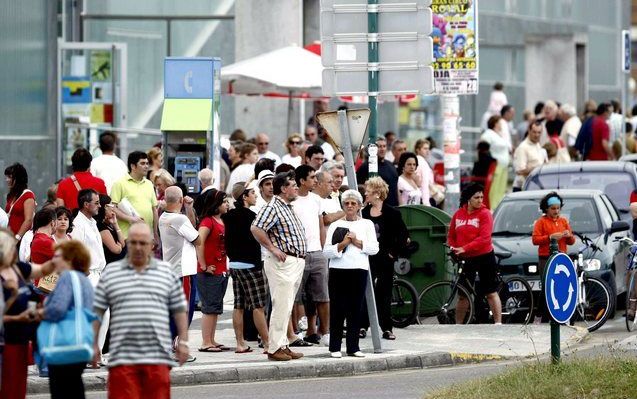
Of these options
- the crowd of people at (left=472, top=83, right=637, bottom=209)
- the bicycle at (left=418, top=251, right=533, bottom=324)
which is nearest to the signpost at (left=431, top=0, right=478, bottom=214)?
the bicycle at (left=418, top=251, right=533, bottom=324)

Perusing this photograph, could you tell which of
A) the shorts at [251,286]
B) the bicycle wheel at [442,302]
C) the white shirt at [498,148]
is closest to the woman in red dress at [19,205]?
the shorts at [251,286]

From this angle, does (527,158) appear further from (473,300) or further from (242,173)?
(473,300)

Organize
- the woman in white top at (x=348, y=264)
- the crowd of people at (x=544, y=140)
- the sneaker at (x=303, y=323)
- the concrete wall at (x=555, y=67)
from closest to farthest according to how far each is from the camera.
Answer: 1. the woman in white top at (x=348, y=264)
2. the sneaker at (x=303, y=323)
3. the crowd of people at (x=544, y=140)
4. the concrete wall at (x=555, y=67)

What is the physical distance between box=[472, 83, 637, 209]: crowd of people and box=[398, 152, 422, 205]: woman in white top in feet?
14.7

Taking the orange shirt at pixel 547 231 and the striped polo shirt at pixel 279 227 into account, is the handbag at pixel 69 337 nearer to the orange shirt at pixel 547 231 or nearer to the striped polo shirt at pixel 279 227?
the striped polo shirt at pixel 279 227

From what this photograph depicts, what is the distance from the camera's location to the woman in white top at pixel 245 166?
22219mm

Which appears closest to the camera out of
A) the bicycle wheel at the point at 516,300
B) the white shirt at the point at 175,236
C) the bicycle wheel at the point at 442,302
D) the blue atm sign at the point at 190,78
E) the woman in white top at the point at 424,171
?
the white shirt at the point at 175,236

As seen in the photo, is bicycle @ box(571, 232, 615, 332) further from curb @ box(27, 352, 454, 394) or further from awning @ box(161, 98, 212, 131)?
awning @ box(161, 98, 212, 131)

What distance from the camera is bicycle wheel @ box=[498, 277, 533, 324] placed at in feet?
65.7

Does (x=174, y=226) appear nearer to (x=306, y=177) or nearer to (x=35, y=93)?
(x=306, y=177)

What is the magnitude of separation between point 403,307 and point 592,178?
538cm

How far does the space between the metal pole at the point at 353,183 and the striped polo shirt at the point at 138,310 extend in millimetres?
6509

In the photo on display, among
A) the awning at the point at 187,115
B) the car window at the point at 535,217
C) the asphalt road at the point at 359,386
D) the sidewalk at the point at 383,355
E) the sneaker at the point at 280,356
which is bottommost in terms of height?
the asphalt road at the point at 359,386

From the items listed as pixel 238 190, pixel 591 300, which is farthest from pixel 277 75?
pixel 238 190
